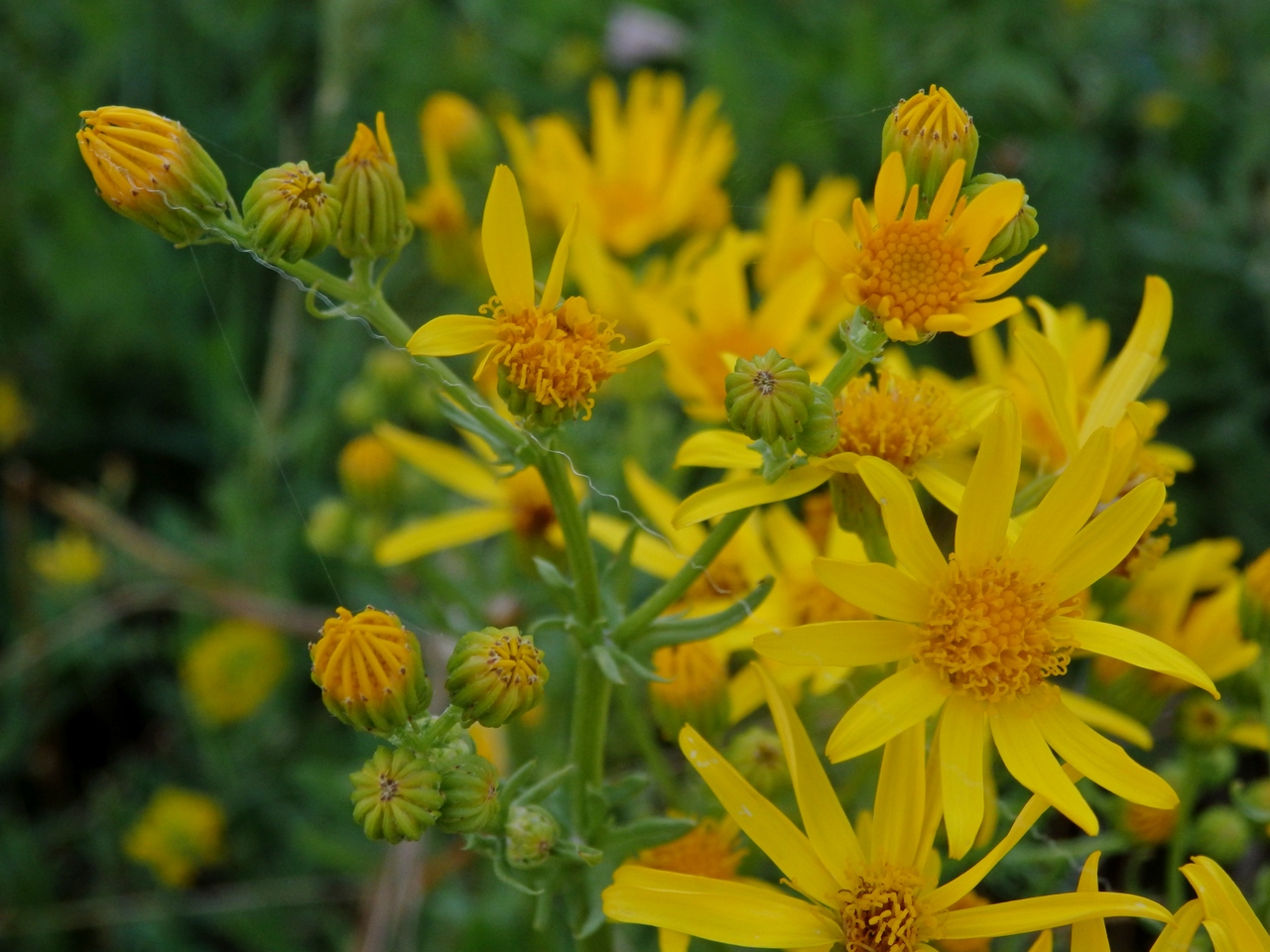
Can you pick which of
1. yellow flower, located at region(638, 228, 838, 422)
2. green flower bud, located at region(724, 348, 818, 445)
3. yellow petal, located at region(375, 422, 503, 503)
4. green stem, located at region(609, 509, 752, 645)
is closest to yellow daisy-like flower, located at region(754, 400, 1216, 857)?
green flower bud, located at region(724, 348, 818, 445)

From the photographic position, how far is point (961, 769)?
1.65m

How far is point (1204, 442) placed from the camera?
3793 mm

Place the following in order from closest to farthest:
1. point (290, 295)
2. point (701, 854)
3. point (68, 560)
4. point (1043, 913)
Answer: point (1043, 913) < point (701, 854) < point (68, 560) < point (290, 295)

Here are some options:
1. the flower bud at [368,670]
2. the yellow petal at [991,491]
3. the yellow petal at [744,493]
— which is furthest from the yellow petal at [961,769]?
the flower bud at [368,670]

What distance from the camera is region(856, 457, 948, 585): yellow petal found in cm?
162

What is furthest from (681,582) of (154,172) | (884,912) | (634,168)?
(634,168)

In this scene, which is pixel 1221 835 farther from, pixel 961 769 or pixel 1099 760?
pixel 961 769

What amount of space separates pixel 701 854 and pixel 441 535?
3.43 feet

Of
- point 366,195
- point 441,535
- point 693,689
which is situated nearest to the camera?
point 366,195

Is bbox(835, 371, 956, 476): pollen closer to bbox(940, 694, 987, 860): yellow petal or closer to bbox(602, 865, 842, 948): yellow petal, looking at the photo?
bbox(940, 694, 987, 860): yellow petal

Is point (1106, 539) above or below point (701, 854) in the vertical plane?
above

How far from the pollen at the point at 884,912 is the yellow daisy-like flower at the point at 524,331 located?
79 cm

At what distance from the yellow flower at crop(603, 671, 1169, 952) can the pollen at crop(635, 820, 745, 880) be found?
9.4 inches

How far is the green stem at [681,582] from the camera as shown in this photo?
1810 millimetres
